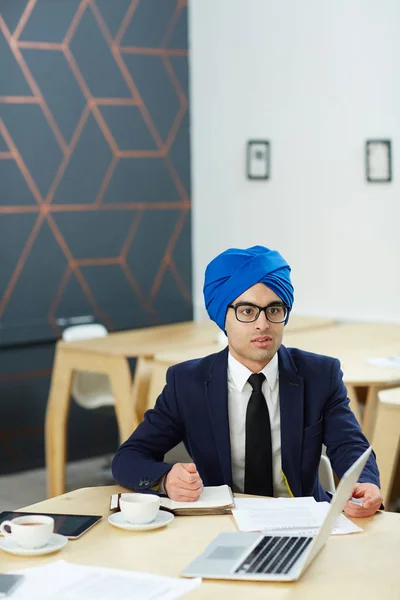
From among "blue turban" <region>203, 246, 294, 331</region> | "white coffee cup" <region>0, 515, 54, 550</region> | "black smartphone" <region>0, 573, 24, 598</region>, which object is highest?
"blue turban" <region>203, 246, 294, 331</region>

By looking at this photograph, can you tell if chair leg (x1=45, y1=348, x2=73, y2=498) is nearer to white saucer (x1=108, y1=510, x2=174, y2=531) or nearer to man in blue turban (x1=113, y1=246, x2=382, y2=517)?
man in blue turban (x1=113, y1=246, x2=382, y2=517)

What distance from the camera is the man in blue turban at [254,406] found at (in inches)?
86.7

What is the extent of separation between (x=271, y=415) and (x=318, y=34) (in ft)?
11.2

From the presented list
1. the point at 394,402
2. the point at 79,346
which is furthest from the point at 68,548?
the point at 79,346

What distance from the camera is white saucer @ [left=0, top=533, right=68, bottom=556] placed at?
1646 mm

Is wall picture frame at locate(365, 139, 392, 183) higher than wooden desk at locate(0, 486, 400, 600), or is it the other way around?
wall picture frame at locate(365, 139, 392, 183)

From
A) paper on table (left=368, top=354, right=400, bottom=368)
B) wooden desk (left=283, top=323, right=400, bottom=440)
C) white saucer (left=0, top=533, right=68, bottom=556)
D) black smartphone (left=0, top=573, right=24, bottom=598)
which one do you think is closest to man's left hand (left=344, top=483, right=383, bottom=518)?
white saucer (left=0, top=533, right=68, bottom=556)

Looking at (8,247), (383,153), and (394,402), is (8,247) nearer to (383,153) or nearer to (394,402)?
(383,153)

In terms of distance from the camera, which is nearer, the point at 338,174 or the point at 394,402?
the point at 394,402

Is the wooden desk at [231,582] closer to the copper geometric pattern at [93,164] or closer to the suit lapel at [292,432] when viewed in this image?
the suit lapel at [292,432]

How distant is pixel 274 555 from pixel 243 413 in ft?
2.15

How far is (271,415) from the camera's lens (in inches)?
88.5

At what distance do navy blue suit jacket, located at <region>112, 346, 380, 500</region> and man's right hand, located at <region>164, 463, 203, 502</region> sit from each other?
7.4 inches

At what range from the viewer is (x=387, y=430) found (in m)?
3.15
